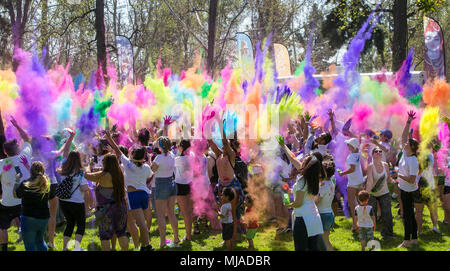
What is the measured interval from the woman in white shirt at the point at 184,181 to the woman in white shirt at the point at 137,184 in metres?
0.93

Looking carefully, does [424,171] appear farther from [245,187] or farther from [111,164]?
[111,164]

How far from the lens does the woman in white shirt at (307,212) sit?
4.82m

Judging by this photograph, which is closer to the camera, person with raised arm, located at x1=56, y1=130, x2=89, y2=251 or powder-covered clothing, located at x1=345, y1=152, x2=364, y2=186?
person with raised arm, located at x1=56, y1=130, x2=89, y2=251

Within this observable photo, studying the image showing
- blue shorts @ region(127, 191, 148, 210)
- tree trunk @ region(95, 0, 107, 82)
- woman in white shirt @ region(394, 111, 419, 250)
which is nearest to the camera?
blue shorts @ region(127, 191, 148, 210)

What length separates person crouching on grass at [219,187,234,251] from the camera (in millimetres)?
6691

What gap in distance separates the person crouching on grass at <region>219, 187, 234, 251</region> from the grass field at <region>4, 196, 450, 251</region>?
0.92ft

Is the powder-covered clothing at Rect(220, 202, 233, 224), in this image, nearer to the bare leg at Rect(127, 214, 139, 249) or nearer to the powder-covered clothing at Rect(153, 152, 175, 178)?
the powder-covered clothing at Rect(153, 152, 175, 178)

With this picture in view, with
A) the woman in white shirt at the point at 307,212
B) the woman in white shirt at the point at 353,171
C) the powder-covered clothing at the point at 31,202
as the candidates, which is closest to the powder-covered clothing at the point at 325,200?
the woman in white shirt at the point at 307,212

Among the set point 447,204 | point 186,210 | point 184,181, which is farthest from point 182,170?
point 447,204

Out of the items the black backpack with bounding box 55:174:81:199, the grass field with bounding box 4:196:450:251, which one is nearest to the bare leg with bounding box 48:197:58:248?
the grass field with bounding box 4:196:450:251

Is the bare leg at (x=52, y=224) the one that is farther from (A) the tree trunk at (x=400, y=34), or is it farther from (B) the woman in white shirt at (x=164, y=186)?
(A) the tree trunk at (x=400, y=34)

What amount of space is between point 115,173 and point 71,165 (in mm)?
683

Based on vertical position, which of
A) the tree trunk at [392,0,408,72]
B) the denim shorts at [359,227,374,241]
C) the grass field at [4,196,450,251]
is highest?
the tree trunk at [392,0,408,72]

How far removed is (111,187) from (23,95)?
10.2 ft
